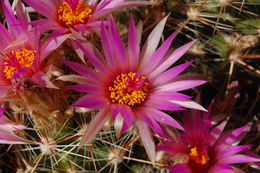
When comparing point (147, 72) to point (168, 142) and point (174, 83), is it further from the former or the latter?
point (168, 142)

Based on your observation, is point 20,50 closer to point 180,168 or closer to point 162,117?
point 162,117

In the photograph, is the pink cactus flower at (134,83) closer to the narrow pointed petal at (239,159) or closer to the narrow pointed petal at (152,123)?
the narrow pointed petal at (152,123)

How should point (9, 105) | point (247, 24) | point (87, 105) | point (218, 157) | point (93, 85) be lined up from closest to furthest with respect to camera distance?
1. point (87, 105)
2. point (93, 85)
3. point (9, 105)
4. point (218, 157)
5. point (247, 24)

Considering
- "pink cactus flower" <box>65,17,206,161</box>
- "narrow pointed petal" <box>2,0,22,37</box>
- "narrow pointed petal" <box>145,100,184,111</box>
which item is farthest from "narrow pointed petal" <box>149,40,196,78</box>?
"narrow pointed petal" <box>2,0,22,37</box>

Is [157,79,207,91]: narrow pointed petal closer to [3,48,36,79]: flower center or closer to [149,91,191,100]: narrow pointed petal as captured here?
[149,91,191,100]: narrow pointed petal

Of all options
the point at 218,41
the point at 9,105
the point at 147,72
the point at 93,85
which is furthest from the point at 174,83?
the point at 9,105

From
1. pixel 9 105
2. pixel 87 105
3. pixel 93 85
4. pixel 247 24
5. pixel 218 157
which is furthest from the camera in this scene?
pixel 247 24
